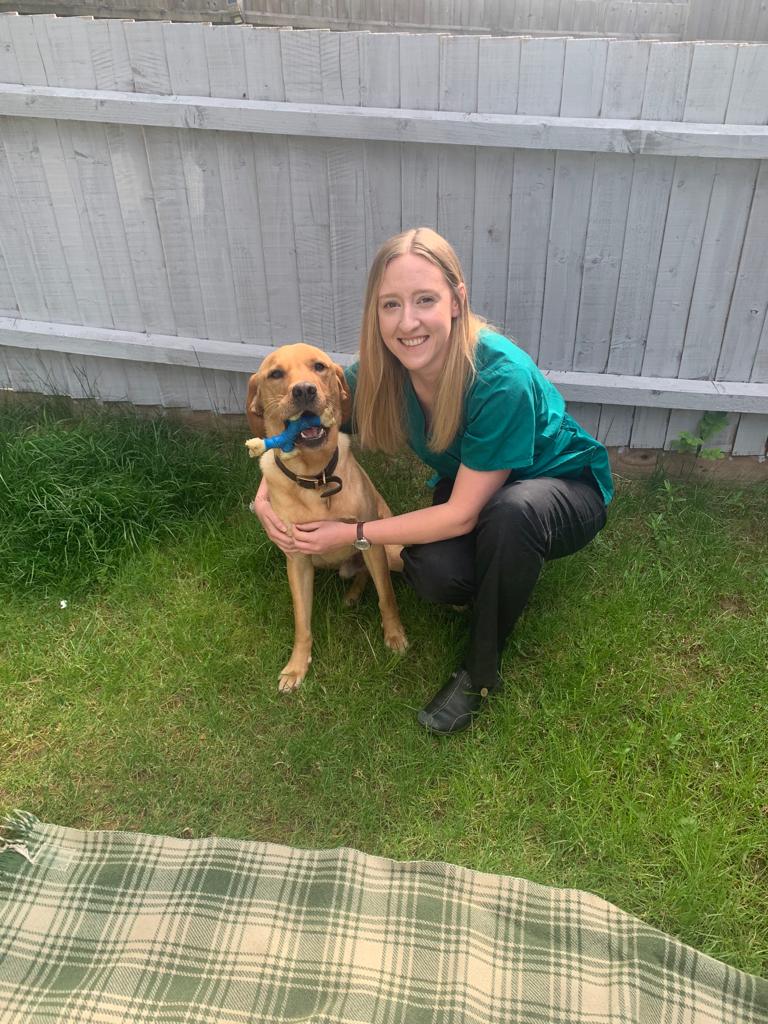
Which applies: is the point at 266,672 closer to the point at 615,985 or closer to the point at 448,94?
the point at 615,985

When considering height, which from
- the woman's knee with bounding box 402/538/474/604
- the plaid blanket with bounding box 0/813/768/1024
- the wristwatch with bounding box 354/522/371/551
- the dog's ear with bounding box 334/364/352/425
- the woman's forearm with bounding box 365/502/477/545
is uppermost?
the dog's ear with bounding box 334/364/352/425

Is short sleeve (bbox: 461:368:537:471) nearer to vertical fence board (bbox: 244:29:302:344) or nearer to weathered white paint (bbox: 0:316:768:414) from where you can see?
weathered white paint (bbox: 0:316:768:414)

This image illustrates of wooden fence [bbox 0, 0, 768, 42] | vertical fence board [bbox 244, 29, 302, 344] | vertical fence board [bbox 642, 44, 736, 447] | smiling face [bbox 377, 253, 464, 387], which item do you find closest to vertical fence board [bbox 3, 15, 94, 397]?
vertical fence board [bbox 244, 29, 302, 344]

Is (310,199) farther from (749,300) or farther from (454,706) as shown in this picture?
(454,706)

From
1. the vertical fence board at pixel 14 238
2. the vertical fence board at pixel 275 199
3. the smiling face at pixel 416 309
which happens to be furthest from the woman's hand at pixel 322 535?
the vertical fence board at pixel 14 238

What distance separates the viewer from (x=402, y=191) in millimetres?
3275

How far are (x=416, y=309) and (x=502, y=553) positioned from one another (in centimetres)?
80

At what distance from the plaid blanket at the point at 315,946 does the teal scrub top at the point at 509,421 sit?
1251 millimetres

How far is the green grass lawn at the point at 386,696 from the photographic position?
230 centimetres

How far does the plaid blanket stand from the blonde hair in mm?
1350

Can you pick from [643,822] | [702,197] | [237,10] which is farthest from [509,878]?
[237,10]

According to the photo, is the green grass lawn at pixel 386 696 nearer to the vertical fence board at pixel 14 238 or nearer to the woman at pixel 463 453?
the woman at pixel 463 453

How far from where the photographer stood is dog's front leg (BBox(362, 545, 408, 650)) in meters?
2.79

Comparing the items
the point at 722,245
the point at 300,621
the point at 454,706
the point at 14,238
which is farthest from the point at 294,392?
the point at 14,238
